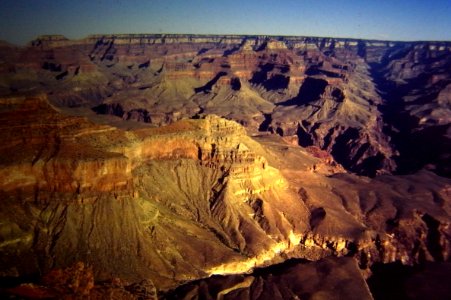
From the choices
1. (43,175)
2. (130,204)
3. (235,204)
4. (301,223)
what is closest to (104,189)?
(130,204)

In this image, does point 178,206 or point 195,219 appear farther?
point 178,206

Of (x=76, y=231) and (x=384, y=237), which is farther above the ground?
(x=76, y=231)

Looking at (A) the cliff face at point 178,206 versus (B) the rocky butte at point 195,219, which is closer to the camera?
(B) the rocky butte at point 195,219

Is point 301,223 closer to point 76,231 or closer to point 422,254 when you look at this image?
point 422,254

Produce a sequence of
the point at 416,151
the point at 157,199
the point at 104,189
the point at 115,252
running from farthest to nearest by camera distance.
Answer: the point at 416,151
the point at 157,199
the point at 104,189
the point at 115,252

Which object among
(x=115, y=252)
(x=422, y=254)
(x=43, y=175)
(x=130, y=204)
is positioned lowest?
(x=422, y=254)

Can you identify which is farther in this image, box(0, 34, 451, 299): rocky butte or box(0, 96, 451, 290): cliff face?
box(0, 96, 451, 290): cliff face

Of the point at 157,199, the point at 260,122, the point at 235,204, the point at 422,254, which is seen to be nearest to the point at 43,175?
the point at 157,199

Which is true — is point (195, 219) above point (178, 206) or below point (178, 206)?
below

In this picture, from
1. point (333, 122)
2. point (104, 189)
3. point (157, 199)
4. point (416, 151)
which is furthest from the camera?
point (333, 122)

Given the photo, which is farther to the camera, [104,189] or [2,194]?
[104,189]
